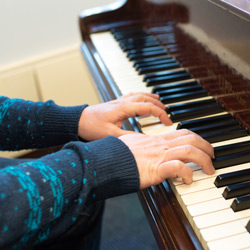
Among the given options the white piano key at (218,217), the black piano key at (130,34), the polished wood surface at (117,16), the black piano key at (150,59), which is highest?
the polished wood surface at (117,16)

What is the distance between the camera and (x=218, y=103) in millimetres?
1159

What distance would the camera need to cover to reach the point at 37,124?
Result: 1144 mm

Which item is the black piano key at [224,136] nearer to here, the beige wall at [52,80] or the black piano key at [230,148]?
the black piano key at [230,148]

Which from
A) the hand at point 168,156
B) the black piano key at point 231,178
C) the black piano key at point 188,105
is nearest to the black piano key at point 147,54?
the black piano key at point 188,105

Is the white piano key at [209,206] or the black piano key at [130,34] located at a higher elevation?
the black piano key at [130,34]

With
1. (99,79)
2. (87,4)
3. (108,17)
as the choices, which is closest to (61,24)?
(87,4)

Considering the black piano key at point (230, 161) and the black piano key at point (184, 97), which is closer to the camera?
the black piano key at point (230, 161)

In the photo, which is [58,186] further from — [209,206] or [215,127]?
[215,127]

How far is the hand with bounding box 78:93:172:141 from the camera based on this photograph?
1.11 metres

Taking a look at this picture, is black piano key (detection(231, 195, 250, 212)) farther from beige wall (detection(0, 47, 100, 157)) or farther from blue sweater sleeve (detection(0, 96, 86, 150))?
beige wall (detection(0, 47, 100, 157))

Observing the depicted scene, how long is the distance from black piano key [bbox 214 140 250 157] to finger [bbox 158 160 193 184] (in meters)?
0.12

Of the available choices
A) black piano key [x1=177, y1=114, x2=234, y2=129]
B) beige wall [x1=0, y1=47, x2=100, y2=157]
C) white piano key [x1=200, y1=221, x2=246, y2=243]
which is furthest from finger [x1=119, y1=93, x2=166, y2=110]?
beige wall [x1=0, y1=47, x2=100, y2=157]

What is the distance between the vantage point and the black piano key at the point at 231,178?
0.84 metres

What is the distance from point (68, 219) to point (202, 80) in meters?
0.64
